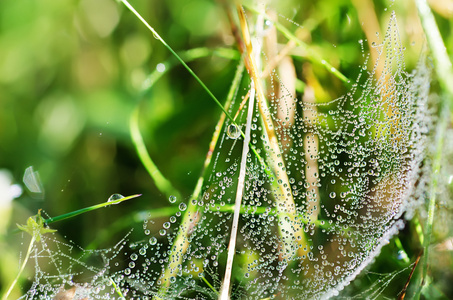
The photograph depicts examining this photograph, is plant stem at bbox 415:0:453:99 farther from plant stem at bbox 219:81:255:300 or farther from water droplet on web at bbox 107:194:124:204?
water droplet on web at bbox 107:194:124:204

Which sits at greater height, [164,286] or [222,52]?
[222,52]

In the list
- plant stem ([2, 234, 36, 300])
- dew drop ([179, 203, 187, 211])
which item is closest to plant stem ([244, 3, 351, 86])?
dew drop ([179, 203, 187, 211])

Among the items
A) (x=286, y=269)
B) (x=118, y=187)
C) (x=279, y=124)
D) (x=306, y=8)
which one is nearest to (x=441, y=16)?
(x=306, y=8)

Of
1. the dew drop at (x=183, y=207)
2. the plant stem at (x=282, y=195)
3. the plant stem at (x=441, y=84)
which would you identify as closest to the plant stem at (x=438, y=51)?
the plant stem at (x=441, y=84)

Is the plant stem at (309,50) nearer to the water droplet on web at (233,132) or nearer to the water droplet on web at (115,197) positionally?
the water droplet on web at (233,132)

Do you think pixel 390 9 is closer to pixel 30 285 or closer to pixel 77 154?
pixel 77 154

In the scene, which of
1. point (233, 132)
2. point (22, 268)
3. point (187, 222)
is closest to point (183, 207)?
point (187, 222)
